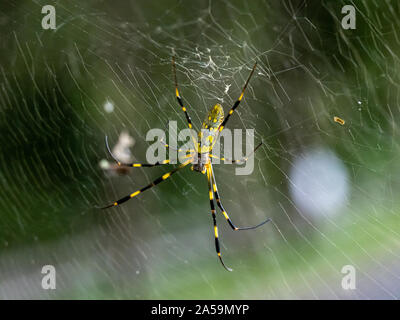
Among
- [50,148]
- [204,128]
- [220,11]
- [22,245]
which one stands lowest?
[204,128]

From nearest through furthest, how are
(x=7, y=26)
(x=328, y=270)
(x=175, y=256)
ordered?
(x=328, y=270), (x=175, y=256), (x=7, y=26)

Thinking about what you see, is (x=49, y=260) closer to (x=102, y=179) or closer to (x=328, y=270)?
→ (x=102, y=179)

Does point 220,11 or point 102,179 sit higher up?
point 220,11

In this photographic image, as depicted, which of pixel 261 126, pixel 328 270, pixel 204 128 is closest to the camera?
pixel 328 270

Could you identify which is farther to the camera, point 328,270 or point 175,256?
point 175,256

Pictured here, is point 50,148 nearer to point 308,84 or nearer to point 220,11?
point 220,11
